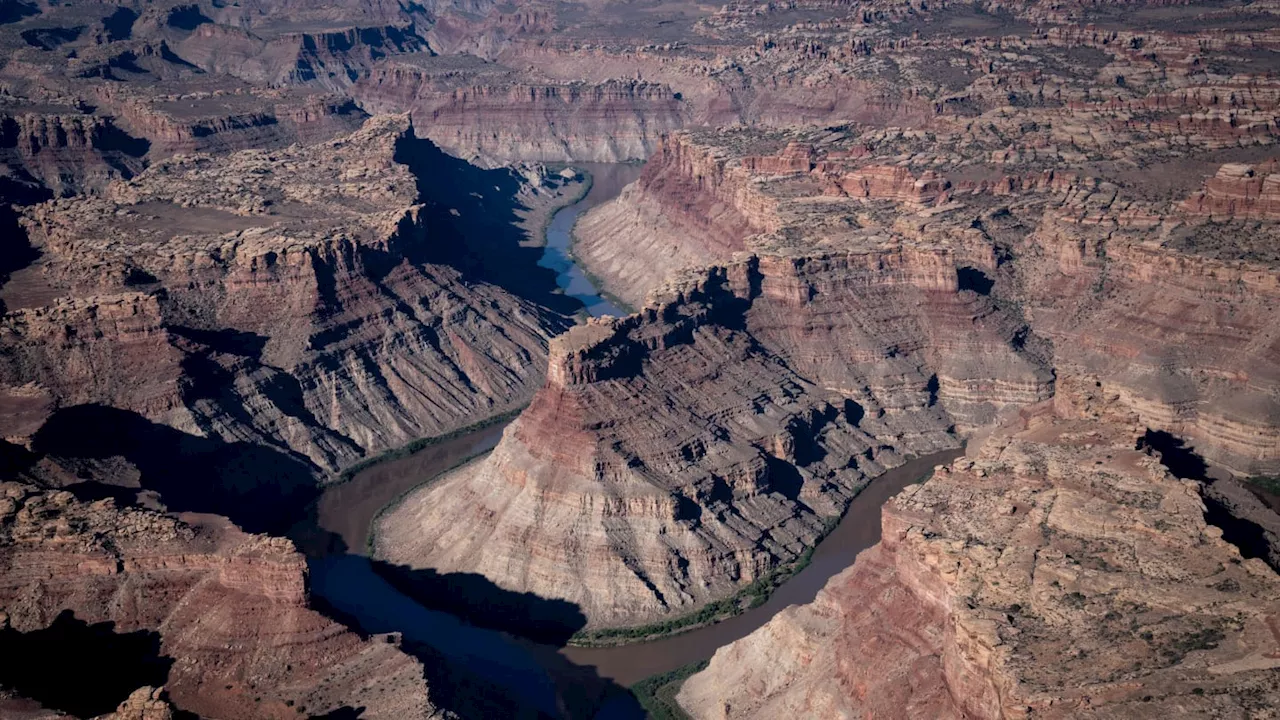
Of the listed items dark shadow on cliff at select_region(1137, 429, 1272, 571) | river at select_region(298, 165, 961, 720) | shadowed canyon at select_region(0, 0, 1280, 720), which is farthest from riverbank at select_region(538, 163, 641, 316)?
dark shadow on cliff at select_region(1137, 429, 1272, 571)

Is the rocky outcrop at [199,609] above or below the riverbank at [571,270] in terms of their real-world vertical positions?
above


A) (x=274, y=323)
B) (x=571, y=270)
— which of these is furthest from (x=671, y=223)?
(x=274, y=323)

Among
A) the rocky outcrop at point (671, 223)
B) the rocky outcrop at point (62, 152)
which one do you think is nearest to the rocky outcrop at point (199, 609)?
the rocky outcrop at point (671, 223)

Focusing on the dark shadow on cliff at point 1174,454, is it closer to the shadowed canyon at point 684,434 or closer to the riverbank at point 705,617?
the shadowed canyon at point 684,434

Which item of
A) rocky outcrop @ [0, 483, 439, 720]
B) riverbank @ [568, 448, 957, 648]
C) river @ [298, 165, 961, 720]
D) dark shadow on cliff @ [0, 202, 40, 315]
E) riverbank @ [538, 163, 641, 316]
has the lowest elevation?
riverbank @ [538, 163, 641, 316]

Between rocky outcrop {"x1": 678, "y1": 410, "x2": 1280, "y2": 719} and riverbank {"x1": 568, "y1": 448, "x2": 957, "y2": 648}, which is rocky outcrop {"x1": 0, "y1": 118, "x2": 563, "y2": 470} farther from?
rocky outcrop {"x1": 678, "y1": 410, "x2": 1280, "y2": 719}

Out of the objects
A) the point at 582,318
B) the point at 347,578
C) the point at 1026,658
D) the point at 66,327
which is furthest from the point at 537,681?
the point at 582,318

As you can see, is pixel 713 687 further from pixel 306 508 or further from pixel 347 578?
pixel 306 508
